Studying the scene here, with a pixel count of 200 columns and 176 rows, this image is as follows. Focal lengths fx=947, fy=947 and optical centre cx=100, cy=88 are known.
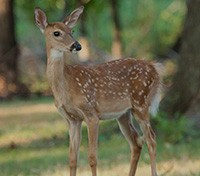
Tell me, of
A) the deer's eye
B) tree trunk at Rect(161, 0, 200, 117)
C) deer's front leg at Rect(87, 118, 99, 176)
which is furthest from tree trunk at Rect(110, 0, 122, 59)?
the deer's eye

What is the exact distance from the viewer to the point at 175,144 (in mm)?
14172

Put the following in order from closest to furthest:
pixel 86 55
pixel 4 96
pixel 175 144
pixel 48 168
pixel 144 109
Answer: pixel 144 109 → pixel 48 168 → pixel 175 144 → pixel 4 96 → pixel 86 55

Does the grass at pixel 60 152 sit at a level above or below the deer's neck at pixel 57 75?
below

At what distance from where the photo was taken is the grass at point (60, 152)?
1170cm

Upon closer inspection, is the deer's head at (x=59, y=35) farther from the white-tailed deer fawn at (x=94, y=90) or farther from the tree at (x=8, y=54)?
the tree at (x=8, y=54)

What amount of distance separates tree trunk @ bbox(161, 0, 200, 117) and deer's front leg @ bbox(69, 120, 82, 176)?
4.88 metres

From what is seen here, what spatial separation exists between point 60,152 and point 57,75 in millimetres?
4414

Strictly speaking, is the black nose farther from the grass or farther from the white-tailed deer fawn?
the grass

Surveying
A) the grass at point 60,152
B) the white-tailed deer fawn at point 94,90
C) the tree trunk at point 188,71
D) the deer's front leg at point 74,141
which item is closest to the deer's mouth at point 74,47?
the white-tailed deer fawn at point 94,90

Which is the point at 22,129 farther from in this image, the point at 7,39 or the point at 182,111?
the point at 7,39

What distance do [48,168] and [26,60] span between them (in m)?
16.0

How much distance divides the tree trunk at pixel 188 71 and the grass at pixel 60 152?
823mm

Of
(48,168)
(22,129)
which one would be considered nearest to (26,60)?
(22,129)

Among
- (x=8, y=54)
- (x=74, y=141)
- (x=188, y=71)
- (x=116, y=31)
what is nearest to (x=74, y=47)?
(x=74, y=141)
